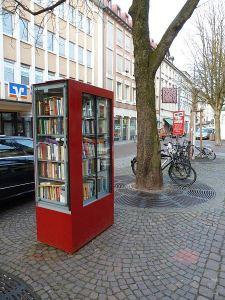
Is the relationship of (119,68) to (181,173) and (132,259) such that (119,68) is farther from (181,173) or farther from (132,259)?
(132,259)

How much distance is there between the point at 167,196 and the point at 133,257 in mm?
3084

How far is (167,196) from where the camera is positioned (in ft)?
21.5

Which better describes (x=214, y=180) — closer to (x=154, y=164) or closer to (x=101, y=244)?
(x=154, y=164)

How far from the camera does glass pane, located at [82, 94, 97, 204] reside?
4.12m

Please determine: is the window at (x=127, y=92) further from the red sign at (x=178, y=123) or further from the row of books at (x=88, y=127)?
the row of books at (x=88, y=127)

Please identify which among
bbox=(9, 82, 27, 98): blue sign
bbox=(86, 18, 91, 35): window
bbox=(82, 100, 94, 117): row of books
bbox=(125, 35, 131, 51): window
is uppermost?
bbox=(125, 35, 131, 51): window

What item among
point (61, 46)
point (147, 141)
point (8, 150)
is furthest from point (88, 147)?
point (61, 46)

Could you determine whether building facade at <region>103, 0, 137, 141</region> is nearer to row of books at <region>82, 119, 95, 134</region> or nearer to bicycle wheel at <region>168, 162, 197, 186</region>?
bicycle wheel at <region>168, 162, 197, 186</region>

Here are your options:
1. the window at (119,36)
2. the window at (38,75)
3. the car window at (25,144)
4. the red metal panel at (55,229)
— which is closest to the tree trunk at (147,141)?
the car window at (25,144)

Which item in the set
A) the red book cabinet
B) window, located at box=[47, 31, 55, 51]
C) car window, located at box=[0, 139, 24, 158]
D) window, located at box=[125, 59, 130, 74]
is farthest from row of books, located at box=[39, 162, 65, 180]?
window, located at box=[125, 59, 130, 74]

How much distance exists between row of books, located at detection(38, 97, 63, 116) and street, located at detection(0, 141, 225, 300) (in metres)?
1.94

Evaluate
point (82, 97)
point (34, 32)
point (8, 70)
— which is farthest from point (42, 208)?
point (34, 32)

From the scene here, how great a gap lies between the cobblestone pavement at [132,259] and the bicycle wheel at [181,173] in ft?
8.88

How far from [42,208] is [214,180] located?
6.27 metres
